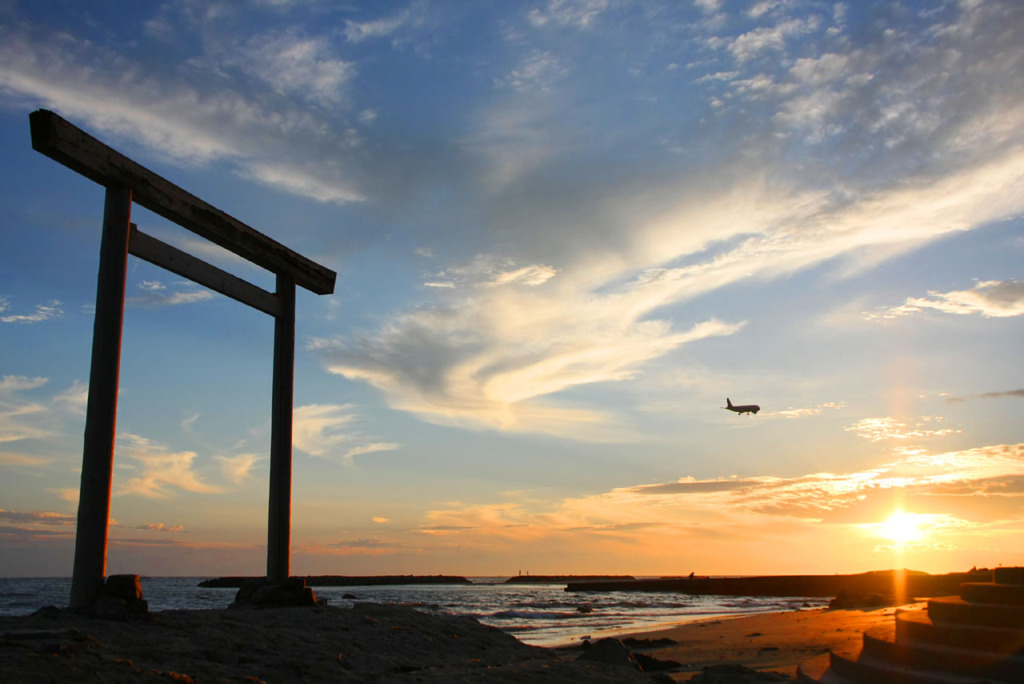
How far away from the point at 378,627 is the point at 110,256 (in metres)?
4.62

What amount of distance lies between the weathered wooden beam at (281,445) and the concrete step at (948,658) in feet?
23.9

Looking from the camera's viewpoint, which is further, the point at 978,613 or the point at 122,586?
the point at 978,613

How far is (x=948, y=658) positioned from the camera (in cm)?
789

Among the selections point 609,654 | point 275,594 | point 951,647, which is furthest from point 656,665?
point 275,594

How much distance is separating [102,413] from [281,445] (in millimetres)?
2731

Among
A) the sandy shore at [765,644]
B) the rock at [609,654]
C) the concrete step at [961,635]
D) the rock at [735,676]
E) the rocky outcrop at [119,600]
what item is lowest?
the sandy shore at [765,644]

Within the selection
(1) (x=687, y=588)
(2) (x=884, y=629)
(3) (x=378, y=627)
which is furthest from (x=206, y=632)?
(1) (x=687, y=588)

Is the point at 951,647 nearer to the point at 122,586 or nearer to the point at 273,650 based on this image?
the point at 273,650

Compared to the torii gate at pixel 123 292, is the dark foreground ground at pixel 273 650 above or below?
Result: below

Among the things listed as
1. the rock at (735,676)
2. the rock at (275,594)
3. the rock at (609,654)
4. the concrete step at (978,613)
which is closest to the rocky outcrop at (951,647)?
the concrete step at (978,613)

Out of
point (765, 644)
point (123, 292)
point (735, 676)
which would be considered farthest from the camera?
point (765, 644)

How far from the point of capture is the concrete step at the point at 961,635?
7715 millimetres

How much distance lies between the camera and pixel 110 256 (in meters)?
6.66

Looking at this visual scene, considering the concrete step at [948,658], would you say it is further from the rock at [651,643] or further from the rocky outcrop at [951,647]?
the rock at [651,643]
